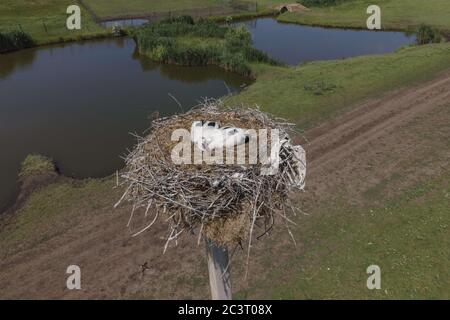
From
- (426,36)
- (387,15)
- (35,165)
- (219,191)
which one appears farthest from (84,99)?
(387,15)

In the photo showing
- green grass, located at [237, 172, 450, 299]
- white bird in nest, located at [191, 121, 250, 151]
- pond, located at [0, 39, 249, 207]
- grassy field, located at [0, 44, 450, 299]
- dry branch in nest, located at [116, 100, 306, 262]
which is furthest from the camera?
pond, located at [0, 39, 249, 207]

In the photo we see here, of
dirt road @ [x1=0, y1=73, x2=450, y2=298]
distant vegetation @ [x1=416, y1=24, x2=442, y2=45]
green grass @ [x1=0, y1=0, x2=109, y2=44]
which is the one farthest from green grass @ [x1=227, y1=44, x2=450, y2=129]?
green grass @ [x1=0, y1=0, x2=109, y2=44]

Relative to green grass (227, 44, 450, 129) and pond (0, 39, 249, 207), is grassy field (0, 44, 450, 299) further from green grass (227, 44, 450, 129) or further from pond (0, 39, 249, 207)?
pond (0, 39, 249, 207)

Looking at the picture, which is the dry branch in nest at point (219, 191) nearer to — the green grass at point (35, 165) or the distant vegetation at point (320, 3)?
the green grass at point (35, 165)

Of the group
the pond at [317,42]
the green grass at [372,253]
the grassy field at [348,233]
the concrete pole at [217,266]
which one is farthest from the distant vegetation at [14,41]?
the concrete pole at [217,266]

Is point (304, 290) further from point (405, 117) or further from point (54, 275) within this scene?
point (405, 117)

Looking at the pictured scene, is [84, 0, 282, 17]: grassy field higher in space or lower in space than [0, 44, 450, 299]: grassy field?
higher

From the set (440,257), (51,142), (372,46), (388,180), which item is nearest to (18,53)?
(51,142)
